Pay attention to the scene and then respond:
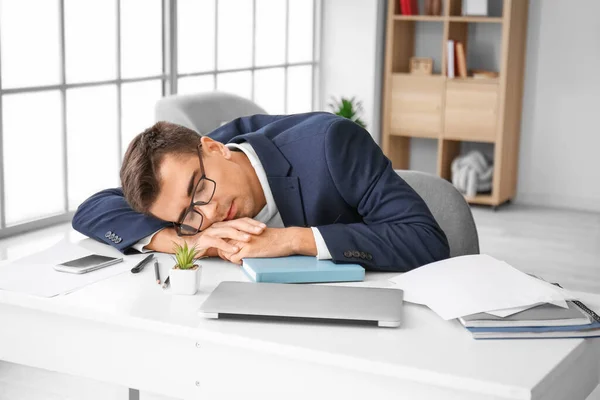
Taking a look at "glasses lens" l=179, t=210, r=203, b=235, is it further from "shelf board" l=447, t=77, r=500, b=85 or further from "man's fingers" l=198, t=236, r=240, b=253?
"shelf board" l=447, t=77, r=500, b=85

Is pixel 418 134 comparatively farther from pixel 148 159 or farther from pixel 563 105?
pixel 148 159

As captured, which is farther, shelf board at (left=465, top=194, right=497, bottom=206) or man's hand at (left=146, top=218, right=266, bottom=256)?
shelf board at (left=465, top=194, right=497, bottom=206)

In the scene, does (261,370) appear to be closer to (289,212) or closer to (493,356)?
(493,356)

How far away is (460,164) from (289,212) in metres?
4.34

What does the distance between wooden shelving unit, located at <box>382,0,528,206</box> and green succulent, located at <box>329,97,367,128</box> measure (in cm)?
21

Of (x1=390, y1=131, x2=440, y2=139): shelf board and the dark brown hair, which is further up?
the dark brown hair

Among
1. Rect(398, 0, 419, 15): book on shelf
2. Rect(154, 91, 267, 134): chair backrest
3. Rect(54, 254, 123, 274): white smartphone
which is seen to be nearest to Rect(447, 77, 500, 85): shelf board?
Rect(398, 0, 419, 15): book on shelf

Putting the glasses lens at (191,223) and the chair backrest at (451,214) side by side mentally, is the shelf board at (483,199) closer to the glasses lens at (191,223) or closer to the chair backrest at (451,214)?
the chair backrest at (451,214)

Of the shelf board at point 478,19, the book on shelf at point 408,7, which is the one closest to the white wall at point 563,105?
the shelf board at point 478,19

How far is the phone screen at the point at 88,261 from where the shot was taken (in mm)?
1877

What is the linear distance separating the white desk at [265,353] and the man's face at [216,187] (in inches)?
9.3

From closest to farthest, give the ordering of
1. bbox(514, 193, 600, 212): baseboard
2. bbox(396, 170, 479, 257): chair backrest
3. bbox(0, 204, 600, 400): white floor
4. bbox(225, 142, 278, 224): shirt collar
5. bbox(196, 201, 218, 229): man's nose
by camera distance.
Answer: bbox(196, 201, 218, 229): man's nose < bbox(225, 142, 278, 224): shirt collar < bbox(396, 170, 479, 257): chair backrest < bbox(0, 204, 600, 400): white floor < bbox(514, 193, 600, 212): baseboard

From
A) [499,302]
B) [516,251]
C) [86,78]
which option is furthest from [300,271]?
[516,251]

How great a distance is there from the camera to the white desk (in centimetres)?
133
